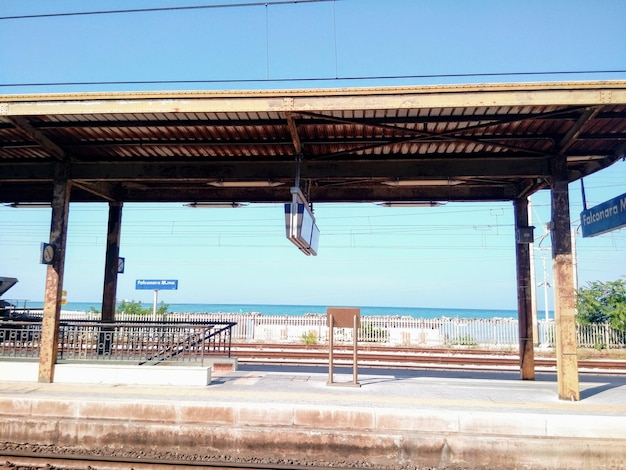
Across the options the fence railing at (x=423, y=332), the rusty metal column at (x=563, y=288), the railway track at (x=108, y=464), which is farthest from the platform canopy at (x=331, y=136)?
the fence railing at (x=423, y=332)

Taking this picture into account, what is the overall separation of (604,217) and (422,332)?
15967mm

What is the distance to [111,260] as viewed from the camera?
1366cm

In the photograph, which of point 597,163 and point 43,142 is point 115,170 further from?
point 597,163

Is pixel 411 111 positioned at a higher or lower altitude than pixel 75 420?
higher

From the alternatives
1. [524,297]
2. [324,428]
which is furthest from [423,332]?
[324,428]

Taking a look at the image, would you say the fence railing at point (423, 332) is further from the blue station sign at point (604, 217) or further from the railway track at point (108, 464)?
the railway track at point (108, 464)

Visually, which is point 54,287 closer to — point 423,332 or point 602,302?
point 423,332

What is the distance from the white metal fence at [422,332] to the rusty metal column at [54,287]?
493 inches

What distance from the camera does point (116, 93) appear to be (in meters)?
8.41

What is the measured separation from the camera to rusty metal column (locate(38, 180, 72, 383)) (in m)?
10.3

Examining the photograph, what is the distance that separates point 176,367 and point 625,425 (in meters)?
8.39

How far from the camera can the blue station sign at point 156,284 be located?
1917cm

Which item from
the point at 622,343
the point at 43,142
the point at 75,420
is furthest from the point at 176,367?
the point at 622,343

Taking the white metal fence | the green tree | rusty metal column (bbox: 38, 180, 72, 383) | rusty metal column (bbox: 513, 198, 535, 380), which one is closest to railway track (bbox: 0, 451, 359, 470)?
Answer: rusty metal column (bbox: 38, 180, 72, 383)
